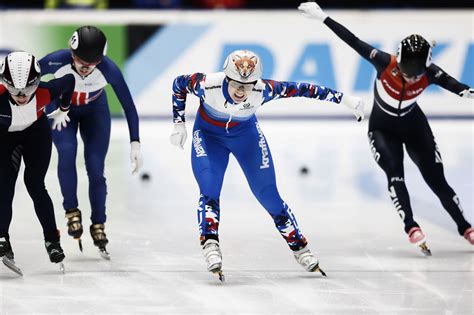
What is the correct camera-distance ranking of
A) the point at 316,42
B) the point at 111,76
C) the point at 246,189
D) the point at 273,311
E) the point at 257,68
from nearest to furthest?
the point at 273,311 → the point at 257,68 → the point at 111,76 → the point at 246,189 → the point at 316,42

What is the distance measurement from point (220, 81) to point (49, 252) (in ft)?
5.19

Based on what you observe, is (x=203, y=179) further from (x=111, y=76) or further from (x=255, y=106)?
(x=111, y=76)

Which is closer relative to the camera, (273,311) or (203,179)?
(273,311)

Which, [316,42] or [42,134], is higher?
[42,134]

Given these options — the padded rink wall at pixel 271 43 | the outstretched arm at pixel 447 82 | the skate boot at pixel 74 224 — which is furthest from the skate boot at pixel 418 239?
the padded rink wall at pixel 271 43

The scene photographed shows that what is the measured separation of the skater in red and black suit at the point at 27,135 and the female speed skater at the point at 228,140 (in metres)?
0.84

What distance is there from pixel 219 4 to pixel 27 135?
26.1 feet

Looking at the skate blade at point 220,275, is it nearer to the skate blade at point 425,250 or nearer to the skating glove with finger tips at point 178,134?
the skating glove with finger tips at point 178,134

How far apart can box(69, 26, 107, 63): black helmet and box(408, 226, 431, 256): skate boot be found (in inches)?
100

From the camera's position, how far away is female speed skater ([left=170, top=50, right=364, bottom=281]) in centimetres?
585

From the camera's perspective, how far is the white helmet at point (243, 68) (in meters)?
5.66

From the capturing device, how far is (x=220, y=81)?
5844 mm

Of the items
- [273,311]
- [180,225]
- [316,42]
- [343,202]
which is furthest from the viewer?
[316,42]

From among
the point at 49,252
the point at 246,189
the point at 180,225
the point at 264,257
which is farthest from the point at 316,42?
A: the point at 49,252
